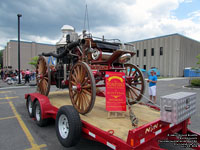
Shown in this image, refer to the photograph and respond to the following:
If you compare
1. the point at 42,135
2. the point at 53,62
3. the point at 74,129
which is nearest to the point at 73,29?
the point at 53,62

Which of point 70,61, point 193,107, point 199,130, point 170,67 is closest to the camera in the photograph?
point 193,107

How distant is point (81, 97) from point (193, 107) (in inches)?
92.2

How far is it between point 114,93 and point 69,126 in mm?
1207

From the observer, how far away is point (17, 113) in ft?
18.9

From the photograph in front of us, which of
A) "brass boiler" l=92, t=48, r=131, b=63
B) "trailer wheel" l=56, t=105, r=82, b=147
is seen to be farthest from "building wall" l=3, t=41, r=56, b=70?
"trailer wheel" l=56, t=105, r=82, b=147

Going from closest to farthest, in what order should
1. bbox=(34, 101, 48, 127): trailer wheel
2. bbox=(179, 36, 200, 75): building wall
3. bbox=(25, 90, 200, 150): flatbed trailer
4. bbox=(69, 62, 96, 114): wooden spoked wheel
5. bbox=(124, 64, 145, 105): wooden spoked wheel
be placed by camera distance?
1. bbox=(25, 90, 200, 150): flatbed trailer
2. bbox=(69, 62, 96, 114): wooden spoked wheel
3. bbox=(34, 101, 48, 127): trailer wheel
4. bbox=(124, 64, 145, 105): wooden spoked wheel
5. bbox=(179, 36, 200, 75): building wall

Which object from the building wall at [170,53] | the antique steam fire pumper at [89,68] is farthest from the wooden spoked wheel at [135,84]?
the building wall at [170,53]

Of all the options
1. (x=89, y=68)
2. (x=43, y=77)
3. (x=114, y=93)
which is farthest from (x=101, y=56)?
(x=43, y=77)

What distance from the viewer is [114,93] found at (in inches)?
136

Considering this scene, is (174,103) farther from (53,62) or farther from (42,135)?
(53,62)

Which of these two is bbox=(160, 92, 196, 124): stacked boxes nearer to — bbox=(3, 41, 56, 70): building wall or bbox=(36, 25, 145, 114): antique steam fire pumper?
bbox=(36, 25, 145, 114): antique steam fire pumper

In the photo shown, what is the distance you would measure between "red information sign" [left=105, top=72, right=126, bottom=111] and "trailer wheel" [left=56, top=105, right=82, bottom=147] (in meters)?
0.78

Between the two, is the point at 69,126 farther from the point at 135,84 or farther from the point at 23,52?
the point at 23,52

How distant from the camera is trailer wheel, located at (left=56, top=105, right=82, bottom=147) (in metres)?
2.85
